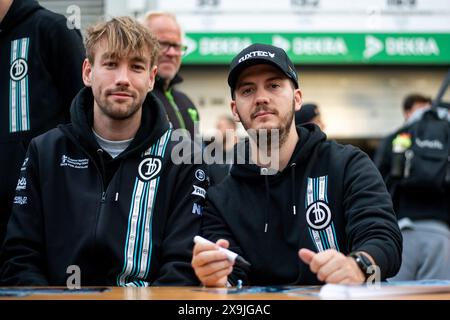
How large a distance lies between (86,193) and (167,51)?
1940mm

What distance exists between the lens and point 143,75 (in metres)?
3.11

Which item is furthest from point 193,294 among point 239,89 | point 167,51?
point 167,51

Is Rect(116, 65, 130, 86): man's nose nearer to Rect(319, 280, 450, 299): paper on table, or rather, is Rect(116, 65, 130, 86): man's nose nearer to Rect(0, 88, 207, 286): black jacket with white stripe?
Rect(0, 88, 207, 286): black jacket with white stripe

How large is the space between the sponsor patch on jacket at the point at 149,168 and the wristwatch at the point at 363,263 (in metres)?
0.89

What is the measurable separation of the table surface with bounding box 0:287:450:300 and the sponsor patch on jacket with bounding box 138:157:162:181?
0.72 meters

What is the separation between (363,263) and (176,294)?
63 cm

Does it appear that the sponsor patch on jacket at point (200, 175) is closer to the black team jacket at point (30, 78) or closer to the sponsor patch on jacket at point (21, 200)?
the sponsor patch on jacket at point (21, 200)

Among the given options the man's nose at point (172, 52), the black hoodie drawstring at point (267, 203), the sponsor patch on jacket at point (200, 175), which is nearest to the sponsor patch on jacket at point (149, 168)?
the sponsor patch on jacket at point (200, 175)

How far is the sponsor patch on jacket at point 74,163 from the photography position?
303cm

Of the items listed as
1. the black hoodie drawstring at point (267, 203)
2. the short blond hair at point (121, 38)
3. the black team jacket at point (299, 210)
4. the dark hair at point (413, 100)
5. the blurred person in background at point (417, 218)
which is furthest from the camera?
the dark hair at point (413, 100)

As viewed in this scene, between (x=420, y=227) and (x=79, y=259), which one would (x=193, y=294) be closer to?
(x=79, y=259)

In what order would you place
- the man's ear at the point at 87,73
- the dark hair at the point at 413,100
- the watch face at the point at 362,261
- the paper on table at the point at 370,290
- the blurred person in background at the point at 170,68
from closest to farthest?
1. the paper on table at the point at 370,290
2. the watch face at the point at 362,261
3. the man's ear at the point at 87,73
4. the blurred person in background at the point at 170,68
5. the dark hair at the point at 413,100

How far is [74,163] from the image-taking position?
3.04m
